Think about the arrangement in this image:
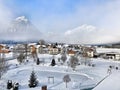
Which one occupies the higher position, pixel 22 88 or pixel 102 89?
pixel 102 89

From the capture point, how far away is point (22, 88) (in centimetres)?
2427

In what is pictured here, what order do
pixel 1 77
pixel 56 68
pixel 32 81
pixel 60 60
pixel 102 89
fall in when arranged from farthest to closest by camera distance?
pixel 60 60, pixel 56 68, pixel 1 77, pixel 32 81, pixel 102 89

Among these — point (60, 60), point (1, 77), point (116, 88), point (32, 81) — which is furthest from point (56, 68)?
point (116, 88)

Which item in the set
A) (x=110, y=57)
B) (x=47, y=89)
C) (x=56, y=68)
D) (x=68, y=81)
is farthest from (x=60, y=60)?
(x=47, y=89)

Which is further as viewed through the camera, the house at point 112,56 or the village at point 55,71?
the house at point 112,56

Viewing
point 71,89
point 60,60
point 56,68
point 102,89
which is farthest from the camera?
point 60,60

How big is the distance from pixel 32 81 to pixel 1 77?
20.5 ft

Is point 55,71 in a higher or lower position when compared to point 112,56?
lower

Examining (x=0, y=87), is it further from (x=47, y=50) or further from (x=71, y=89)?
(x=47, y=50)

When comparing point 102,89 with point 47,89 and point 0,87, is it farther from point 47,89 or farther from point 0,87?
point 0,87

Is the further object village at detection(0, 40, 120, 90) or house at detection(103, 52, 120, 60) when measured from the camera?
house at detection(103, 52, 120, 60)

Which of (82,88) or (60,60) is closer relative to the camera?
(82,88)

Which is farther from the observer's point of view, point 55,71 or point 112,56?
point 112,56

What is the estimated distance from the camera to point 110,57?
223ft
